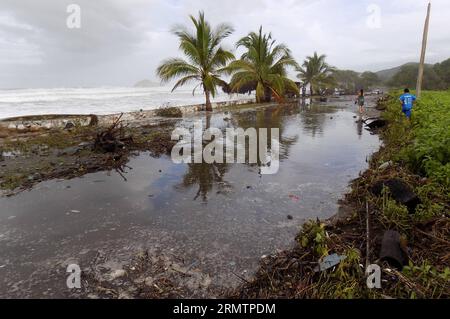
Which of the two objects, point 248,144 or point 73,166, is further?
point 248,144

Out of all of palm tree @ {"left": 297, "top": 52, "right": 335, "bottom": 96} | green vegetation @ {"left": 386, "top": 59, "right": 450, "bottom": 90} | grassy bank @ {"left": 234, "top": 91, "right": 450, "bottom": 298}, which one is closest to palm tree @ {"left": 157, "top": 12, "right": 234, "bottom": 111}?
grassy bank @ {"left": 234, "top": 91, "right": 450, "bottom": 298}

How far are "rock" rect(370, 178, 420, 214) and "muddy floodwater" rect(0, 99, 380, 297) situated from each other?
66 cm

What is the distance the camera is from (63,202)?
4680 millimetres

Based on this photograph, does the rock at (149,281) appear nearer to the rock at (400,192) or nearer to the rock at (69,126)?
the rock at (400,192)

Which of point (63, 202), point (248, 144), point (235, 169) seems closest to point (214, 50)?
point (248, 144)

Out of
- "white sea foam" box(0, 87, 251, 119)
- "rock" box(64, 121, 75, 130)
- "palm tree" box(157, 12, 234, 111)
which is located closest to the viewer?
"rock" box(64, 121, 75, 130)

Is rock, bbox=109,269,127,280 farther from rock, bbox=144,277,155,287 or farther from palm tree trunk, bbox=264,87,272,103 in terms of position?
palm tree trunk, bbox=264,87,272,103

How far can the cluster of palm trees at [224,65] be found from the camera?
16.8 m

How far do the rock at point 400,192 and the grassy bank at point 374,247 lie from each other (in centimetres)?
7

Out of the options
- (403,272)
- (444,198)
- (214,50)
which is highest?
(214,50)

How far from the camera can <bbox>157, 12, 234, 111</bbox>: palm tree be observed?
1664cm

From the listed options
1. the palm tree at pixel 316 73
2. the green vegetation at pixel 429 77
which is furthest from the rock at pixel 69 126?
the green vegetation at pixel 429 77

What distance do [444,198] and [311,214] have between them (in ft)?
5.70
